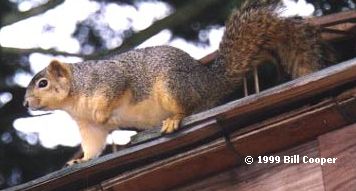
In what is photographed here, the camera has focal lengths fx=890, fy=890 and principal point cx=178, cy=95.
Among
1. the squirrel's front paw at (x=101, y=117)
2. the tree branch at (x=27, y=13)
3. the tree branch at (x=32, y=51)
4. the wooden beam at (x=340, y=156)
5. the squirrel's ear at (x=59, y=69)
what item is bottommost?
the wooden beam at (x=340, y=156)

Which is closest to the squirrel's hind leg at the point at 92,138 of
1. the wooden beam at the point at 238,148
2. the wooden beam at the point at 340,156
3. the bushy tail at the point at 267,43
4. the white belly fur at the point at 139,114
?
the white belly fur at the point at 139,114

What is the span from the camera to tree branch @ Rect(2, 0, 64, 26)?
5.80 m

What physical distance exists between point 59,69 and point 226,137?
1.67 metres

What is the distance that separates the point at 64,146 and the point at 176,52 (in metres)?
2.02

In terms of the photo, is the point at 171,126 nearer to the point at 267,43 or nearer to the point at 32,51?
the point at 267,43

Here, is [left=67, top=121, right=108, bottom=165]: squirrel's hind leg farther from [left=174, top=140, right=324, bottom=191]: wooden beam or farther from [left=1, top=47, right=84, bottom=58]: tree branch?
[left=1, top=47, right=84, bottom=58]: tree branch

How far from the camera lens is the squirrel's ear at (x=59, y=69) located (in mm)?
4445

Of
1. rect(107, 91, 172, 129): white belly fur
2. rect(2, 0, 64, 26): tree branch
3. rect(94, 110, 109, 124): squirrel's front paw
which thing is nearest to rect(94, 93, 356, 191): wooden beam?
rect(107, 91, 172, 129): white belly fur

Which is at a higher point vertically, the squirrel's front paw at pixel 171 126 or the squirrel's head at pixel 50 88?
the squirrel's head at pixel 50 88

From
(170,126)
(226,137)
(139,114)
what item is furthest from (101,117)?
(226,137)

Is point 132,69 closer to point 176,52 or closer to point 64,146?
point 176,52

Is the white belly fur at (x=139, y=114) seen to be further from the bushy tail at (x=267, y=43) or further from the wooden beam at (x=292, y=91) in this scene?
the wooden beam at (x=292, y=91)

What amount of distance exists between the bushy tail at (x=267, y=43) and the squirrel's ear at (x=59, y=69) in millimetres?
845

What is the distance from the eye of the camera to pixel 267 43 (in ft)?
12.5
